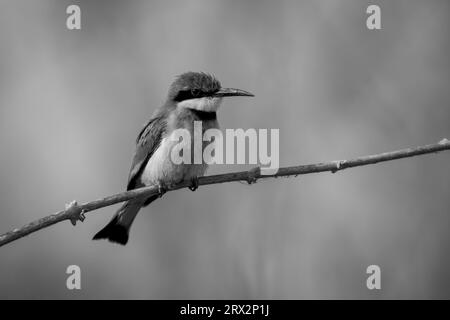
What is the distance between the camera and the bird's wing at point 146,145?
13.2 ft

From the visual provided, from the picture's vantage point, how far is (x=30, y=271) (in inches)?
191

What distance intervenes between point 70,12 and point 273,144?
1728mm

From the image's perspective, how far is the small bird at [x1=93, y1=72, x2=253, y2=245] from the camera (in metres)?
3.85

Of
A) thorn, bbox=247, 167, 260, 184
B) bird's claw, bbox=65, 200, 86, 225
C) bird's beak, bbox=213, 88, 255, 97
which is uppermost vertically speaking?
bird's beak, bbox=213, 88, 255, 97

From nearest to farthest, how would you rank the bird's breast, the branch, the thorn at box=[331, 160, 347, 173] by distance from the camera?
the branch → the thorn at box=[331, 160, 347, 173] → the bird's breast

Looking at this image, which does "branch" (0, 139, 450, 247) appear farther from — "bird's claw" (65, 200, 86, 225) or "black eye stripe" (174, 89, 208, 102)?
"black eye stripe" (174, 89, 208, 102)

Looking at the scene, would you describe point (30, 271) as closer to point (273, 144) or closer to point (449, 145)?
point (273, 144)

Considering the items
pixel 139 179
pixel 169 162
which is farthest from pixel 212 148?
pixel 139 179

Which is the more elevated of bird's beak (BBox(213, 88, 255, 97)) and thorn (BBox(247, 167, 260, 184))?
bird's beak (BBox(213, 88, 255, 97))

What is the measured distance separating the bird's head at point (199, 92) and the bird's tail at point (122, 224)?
720 millimetres

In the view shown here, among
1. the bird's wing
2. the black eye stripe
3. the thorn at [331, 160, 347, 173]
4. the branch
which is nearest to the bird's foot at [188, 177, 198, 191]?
the bird's wing

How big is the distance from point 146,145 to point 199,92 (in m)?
0.49

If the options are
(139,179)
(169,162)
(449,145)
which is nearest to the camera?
(449,145)

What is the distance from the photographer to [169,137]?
3895 millimetres
